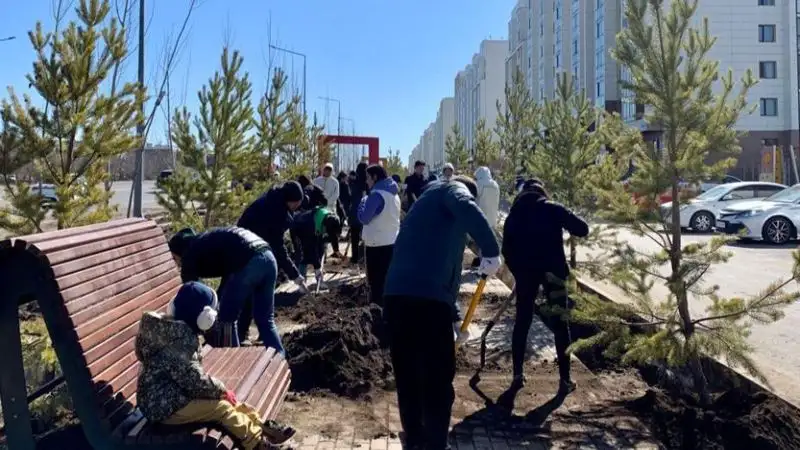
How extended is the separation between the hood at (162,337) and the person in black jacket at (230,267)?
1.58 m

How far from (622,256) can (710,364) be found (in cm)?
155

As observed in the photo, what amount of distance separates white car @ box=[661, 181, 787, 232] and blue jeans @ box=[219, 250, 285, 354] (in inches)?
693

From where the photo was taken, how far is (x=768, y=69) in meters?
48.3

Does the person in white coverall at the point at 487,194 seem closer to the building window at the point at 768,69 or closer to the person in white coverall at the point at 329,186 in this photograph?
the person in white coverall at the point at 329,186

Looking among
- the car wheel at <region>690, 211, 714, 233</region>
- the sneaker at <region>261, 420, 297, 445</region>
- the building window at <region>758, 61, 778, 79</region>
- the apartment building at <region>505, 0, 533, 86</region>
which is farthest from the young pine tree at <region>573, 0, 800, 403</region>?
the apartment building at <region>505, 0, 533, 86</region>

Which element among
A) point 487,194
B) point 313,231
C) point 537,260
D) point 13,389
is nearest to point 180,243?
point 13,389

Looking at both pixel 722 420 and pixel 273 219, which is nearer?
pixel 722 420

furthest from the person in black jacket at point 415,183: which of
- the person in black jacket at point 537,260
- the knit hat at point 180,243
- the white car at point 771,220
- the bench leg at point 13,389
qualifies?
the white car at point 771,220

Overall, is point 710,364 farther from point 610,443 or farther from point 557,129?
point 557,129

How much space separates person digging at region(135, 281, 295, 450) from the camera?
335 cm

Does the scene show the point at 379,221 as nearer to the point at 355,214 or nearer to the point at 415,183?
the point at 415,183

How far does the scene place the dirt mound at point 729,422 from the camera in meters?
4.29

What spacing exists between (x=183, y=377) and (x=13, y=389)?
2.73 ft

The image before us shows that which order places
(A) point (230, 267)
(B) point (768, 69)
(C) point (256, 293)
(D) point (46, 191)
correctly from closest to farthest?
1. (A) point (230, 267)
2. (C) point (256, 293)
3. (D) point (46, 191)
4. (B) point (768, 69)
